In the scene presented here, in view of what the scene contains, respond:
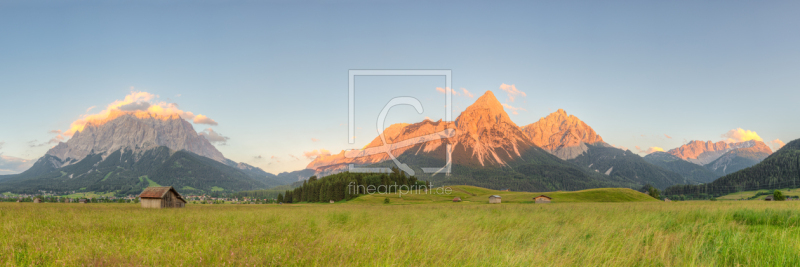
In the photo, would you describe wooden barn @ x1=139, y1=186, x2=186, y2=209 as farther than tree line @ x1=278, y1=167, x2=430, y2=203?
No

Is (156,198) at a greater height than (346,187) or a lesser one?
greater

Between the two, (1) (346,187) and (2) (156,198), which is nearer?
(2) (156,198)

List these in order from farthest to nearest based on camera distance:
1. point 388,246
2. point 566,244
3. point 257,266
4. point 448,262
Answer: point 566,244 → point 388,246 → point 448,262 → point 257,266

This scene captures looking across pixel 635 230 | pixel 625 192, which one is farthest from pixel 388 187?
pixel 635 230

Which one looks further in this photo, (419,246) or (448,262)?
(419,246)

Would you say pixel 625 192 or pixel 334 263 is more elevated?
pixel 334 263

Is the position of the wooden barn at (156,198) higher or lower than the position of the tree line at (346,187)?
higher

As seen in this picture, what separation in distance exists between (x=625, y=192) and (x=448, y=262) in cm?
9647

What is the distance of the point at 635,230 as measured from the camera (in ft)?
30.1

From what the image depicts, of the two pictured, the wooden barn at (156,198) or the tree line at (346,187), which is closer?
the wooden barn at (156,198)

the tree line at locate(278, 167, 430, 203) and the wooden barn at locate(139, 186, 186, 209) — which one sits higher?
the wooden barn at locate(139, 186, 186, 209)

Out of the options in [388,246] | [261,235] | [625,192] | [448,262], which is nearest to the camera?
[448,262]

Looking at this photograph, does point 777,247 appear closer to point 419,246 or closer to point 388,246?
point 419,246

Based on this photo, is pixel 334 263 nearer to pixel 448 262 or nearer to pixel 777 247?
pixel 448 262
